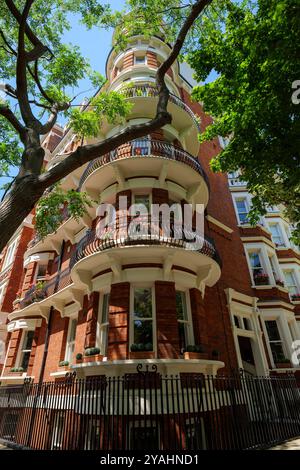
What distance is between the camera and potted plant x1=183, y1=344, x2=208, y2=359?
27.0ft

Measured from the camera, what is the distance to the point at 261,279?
15.6 metres

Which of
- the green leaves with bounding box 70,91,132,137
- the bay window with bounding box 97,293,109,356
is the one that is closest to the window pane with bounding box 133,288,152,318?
the bay window with bounding box 97,293,109,356

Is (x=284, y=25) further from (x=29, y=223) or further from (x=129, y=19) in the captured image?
(x=29, y=223)

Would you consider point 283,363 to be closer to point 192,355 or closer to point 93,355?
point 192,355

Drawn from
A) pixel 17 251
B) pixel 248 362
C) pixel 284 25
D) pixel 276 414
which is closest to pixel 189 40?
pixel 284 25

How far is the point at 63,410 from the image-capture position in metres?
7.76

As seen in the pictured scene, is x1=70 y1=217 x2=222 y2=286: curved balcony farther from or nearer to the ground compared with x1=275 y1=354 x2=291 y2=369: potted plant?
farther from the ground

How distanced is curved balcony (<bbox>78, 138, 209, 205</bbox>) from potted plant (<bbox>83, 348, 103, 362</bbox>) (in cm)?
667

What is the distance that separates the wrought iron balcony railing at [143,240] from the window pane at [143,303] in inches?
67.0

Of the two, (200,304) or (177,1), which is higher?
(177,1)

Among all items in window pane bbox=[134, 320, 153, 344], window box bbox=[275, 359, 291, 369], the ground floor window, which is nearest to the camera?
window pane bbox=[134, 320, 153, 344]

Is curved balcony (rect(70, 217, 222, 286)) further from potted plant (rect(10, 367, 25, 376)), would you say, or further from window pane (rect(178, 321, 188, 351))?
potted plant (rect(10, 367, 25, 376))

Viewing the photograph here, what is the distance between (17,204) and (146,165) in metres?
6.91

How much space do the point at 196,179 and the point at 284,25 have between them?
19.3 ft
